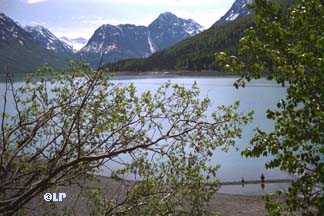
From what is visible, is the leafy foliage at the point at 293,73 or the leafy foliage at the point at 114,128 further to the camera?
the leafy foliage at the point at 114,128

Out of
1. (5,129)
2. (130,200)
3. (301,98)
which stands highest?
(301,98)

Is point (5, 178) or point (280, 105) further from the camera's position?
point (280, 105)

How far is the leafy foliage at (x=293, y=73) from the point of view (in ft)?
28.4

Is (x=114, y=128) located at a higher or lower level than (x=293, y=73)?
lower

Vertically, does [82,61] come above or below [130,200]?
above

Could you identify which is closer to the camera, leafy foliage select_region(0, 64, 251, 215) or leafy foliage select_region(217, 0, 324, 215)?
leafy foliage select_region(217, 0, 324, 215)

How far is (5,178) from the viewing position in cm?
831

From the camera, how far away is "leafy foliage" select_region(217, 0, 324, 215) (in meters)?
8.66

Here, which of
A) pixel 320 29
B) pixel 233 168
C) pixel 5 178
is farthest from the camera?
pixel 233 168

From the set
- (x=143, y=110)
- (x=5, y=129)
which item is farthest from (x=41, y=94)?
(x=143, y=110)

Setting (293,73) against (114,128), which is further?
(114,128)

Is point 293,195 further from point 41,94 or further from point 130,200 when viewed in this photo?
point 41,94

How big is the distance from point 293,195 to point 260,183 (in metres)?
43.9

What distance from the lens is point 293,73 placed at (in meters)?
8.83
